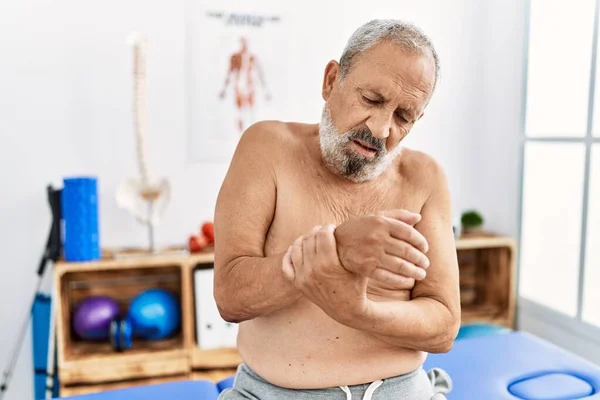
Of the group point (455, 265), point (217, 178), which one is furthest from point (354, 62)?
point (217, 178)

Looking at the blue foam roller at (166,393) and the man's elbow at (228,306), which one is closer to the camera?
the man's elbow at (228,306)

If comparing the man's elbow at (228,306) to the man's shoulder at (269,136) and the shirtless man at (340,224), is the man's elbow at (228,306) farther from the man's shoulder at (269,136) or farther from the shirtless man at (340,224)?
the man's shoulder at (269,136)

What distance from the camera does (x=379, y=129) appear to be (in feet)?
3.60

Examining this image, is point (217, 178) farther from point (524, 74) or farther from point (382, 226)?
point (382, 226)

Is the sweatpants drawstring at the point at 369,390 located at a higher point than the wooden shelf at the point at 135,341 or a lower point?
higher

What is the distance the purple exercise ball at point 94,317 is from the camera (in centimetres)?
240

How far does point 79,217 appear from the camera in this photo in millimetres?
2328

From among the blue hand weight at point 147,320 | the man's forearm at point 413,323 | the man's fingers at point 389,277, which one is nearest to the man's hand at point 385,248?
the man's fingers at point 389,277

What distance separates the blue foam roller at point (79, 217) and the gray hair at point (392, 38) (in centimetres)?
155

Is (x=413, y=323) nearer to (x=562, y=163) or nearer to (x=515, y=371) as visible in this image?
(x=515, y=371)

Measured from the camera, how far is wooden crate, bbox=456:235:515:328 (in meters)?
2.90

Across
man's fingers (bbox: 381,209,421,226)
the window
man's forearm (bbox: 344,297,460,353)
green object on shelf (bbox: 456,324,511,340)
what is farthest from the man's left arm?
the window

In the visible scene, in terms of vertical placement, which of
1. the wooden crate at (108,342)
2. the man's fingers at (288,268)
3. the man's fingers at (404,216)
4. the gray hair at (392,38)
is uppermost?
the gray hair at (392,38)

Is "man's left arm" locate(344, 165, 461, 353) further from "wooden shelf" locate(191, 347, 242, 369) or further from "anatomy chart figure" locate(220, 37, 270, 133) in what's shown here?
"anatomy chart figure" locate(220, 37, 270, 133)
